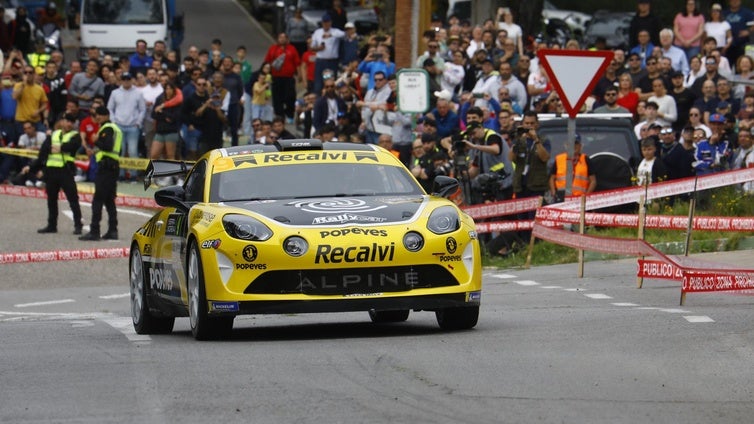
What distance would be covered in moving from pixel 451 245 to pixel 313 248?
1020mm

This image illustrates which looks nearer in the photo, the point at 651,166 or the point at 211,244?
the point at 211,244

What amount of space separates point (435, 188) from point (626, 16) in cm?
3464

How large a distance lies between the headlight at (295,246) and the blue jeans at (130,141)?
1997 cm

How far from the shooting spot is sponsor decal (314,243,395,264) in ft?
37.7

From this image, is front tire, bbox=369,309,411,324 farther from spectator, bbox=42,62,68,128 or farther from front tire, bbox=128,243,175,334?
spectator, bbox=42,62,68,128

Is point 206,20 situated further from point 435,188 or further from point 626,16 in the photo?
point 435,188

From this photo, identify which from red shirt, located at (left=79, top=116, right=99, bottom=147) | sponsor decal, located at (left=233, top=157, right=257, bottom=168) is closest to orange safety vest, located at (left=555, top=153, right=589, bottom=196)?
sponsor decal, located at (left=233, top=157, right=257, bottom=168)

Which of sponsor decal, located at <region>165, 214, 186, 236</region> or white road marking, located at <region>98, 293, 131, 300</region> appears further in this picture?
white road marking, located at <region>98, 293, 131, 300</region>

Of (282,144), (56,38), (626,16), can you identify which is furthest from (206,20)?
(282,144)

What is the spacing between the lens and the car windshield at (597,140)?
23.1m

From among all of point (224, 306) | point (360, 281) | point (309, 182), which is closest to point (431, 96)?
point (309, 182)

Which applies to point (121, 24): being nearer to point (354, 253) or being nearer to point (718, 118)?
point (718, 118)

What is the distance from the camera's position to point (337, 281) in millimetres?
11617

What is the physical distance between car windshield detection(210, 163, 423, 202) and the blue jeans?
727 inches
